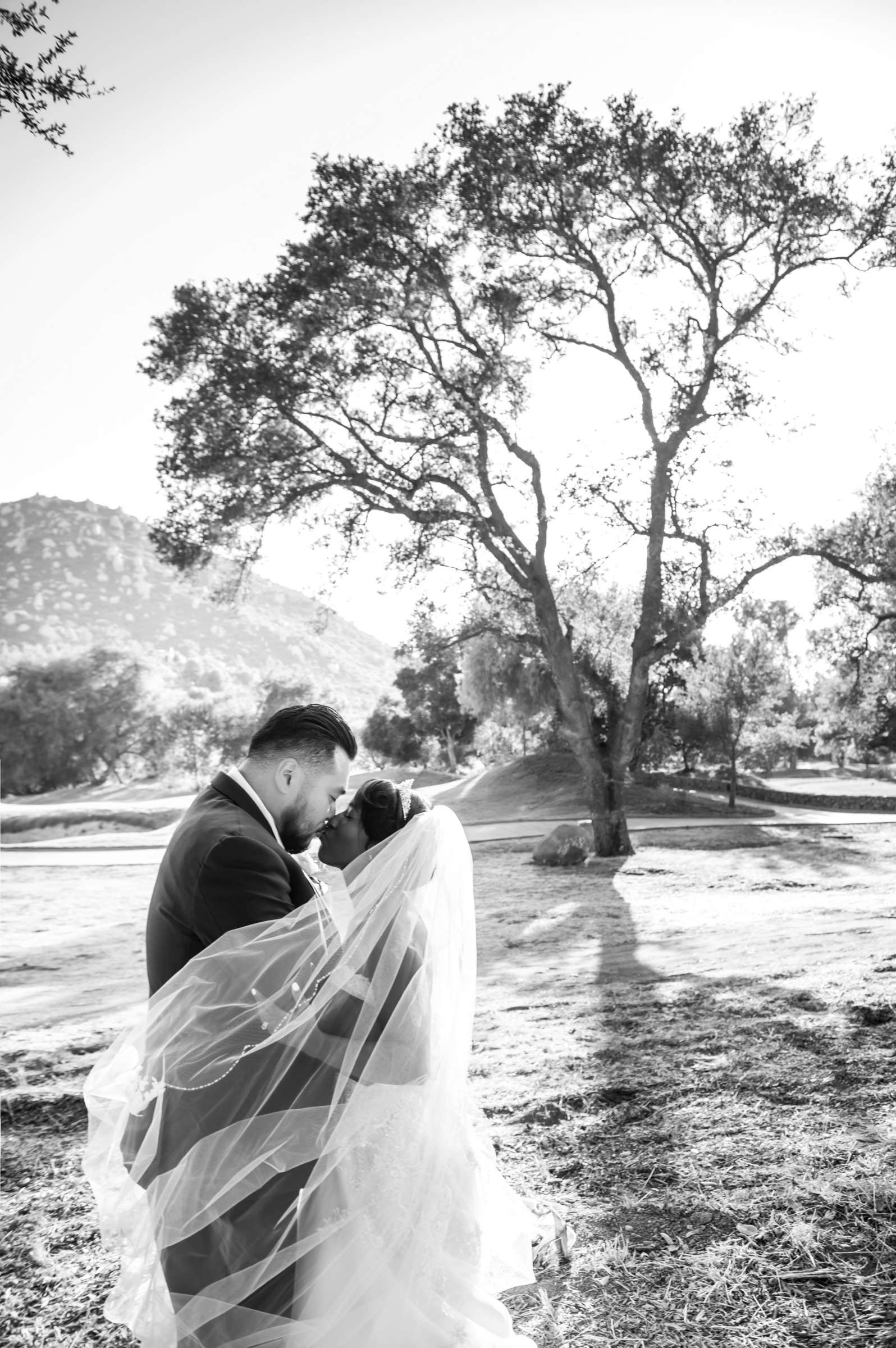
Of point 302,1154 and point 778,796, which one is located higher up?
point 302,1154

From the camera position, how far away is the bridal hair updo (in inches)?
139

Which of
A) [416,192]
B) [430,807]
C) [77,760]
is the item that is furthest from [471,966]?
[77,760]

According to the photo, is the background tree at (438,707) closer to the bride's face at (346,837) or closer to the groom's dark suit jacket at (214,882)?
the bride's face at (346,837)

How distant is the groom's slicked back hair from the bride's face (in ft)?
2.89

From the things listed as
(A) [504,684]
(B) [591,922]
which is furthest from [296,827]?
(A) [504,684]

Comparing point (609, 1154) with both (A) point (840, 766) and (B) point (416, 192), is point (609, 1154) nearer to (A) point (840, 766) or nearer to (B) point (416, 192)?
(B) point (416, 192)

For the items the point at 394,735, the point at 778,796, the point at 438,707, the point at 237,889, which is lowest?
the point at 778,796

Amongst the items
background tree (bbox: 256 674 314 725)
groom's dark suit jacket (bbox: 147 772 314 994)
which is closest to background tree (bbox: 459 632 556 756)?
groom's dark suit jacket (bbox: 147 772 314 994)

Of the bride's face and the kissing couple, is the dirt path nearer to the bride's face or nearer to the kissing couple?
the bride's face

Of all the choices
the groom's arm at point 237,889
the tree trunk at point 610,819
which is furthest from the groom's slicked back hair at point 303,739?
the tree trunk at point 610,819

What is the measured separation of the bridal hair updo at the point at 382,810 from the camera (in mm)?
3529

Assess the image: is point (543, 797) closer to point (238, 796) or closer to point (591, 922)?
point (591, 922)

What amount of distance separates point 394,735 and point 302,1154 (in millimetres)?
49541

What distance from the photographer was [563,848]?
57.9 feet
